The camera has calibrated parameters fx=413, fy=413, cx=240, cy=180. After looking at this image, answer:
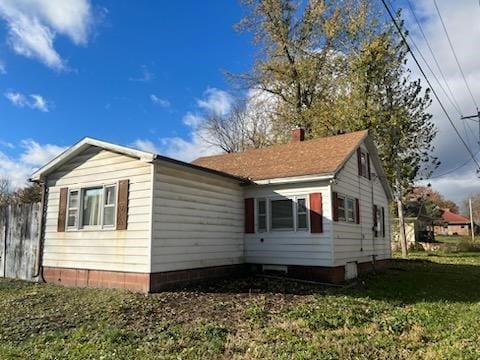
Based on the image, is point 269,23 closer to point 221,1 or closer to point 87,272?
point 221,1

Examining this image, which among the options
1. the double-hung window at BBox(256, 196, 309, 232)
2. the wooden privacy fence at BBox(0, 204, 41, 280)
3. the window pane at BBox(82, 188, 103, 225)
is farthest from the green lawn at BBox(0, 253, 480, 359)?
the double-hung window at BBox(256, 196, 309, 232)

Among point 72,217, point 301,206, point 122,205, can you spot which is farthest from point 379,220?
point 72,217

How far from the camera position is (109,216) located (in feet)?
37.1

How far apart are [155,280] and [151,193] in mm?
2136

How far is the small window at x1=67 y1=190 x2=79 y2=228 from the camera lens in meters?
12.1

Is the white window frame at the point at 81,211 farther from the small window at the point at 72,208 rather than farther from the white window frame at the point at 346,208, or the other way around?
the white window frame at the point at 346,208

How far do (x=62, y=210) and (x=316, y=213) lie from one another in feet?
25.2

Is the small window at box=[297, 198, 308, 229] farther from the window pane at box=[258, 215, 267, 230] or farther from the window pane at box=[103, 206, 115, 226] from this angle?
the window pane at box=[103, 206, 115, 226]

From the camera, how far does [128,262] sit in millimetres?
10523

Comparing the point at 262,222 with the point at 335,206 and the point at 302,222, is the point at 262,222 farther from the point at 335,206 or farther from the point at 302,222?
the point at 335,206

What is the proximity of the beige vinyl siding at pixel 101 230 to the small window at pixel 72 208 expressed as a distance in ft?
0.65

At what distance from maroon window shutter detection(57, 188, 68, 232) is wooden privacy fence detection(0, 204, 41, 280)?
101 centimetres

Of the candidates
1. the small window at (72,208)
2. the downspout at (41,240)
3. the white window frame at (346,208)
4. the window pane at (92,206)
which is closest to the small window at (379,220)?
the white window frame at (346,208)

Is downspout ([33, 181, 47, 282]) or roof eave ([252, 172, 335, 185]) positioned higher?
roof eave ([252, 172, 335, 185])
